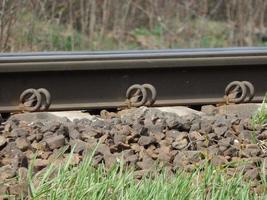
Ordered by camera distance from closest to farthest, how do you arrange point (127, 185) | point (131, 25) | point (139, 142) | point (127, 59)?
point (127, 185), point (139, 142), point (127, 59), point (131, 25)

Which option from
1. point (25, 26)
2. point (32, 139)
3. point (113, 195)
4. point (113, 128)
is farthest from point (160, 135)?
point (25, 26)

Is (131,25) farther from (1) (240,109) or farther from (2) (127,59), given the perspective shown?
(1) (240,109)

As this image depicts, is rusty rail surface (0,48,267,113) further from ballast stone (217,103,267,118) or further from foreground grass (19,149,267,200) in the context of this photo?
foreground grass (19,149,267,200)

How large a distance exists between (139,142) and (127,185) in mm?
886

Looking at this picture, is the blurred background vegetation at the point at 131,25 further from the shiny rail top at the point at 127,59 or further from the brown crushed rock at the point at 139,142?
the brown crushed rock at the point at 139,142

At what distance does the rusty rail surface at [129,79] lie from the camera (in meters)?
5.69

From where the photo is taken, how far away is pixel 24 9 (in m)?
9.29

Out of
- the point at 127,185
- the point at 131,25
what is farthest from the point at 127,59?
the point at 131,25

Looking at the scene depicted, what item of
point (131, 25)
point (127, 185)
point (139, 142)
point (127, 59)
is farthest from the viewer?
point (131, 25)

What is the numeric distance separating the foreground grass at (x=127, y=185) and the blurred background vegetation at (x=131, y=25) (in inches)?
191

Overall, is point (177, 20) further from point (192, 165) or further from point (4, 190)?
point (4, 190)

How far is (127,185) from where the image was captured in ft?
13.0

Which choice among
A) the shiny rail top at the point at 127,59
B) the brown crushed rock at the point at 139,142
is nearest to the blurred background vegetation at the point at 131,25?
the shiny rail top at the point at 127,59

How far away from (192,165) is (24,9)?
5317 millimetres
